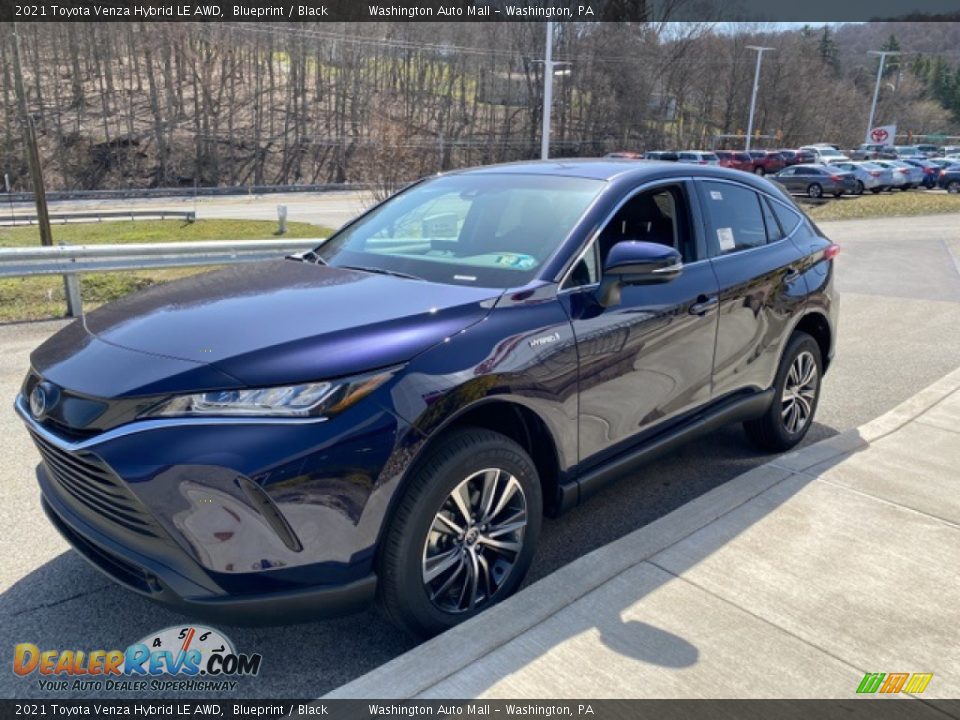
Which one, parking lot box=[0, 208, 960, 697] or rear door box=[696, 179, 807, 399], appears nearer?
parking lot box=[0, 208, 960, 697]

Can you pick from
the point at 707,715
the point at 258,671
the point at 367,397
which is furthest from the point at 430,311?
the point at 707,715

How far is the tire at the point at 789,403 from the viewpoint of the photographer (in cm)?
458

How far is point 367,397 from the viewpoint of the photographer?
94.5 inches

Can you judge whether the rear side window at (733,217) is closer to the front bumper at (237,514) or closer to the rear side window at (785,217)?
the rear side window at (785,217)

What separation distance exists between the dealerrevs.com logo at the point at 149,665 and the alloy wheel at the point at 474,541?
0.76 m

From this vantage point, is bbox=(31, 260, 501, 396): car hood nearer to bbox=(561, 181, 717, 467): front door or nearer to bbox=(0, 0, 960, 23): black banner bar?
bbox=(561, 181, 717, 467): front door

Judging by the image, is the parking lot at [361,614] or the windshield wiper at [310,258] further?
the windshield wiper at [310,258]

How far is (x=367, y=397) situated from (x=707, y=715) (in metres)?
1.51

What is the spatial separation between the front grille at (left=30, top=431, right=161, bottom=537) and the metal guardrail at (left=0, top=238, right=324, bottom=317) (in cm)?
467

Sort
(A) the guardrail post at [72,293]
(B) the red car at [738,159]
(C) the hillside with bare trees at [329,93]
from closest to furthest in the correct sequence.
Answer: (A) the guardrail post at [72,293] → (B) the red car at [738,159] → (C) the hillside with bare trees at [329,93]

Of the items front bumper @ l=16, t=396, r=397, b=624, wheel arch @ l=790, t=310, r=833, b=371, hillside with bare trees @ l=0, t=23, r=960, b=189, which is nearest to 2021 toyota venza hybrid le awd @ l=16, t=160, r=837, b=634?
front bumper @ l=16, t=396, r=397, b=624

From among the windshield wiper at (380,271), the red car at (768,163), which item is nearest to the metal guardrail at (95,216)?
the windshield wiper at (380,271)

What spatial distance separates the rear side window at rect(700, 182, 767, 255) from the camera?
4125 mm

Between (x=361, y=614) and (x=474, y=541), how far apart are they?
63 centimetres
